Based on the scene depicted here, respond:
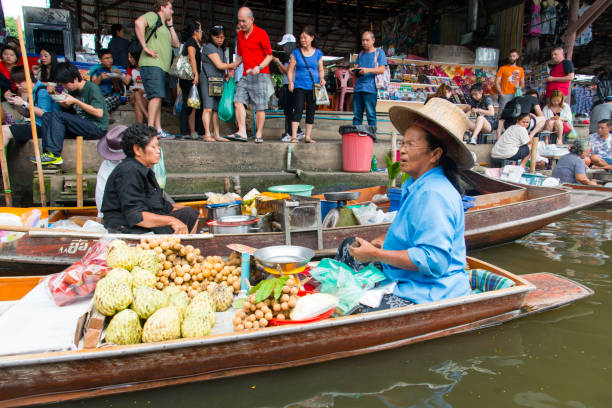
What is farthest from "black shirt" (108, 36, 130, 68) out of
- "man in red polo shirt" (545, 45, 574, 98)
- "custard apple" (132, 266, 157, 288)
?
"man in red polo shirt" (545, 45, 574, 98)

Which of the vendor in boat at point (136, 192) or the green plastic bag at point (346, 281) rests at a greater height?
the vendor in boat at point (136, 192)

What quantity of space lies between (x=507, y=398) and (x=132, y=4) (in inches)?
569

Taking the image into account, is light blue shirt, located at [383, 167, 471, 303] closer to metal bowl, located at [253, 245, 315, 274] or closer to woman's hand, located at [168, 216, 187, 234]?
metal bowl, located at [253, 245, 315, 274]

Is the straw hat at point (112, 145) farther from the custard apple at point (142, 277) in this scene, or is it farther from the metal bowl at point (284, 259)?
the metal bowl at point (284, 259)

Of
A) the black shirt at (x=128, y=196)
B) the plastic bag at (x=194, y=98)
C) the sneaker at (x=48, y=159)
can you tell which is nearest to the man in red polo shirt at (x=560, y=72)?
the plastic bag at (x=194, y=98)

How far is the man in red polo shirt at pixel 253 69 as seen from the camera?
20.2ft

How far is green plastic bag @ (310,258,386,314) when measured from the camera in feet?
8.35

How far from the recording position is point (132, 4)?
41.2ft

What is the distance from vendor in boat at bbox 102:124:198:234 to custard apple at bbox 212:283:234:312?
1.02 metres

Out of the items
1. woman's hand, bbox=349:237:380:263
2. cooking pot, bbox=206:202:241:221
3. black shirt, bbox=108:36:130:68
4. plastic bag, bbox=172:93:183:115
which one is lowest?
cooking pot, bbox=206:202:241:221

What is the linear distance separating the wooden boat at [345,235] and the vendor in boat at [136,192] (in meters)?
0.29

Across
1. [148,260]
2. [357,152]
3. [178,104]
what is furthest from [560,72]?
[148,260]

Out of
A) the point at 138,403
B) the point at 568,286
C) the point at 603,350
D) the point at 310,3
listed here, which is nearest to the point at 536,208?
the point at 568,286

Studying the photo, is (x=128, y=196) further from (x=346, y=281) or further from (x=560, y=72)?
(x=560, y=72)
